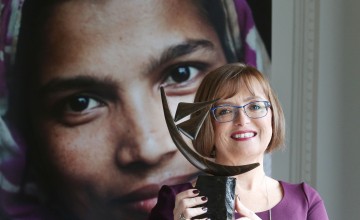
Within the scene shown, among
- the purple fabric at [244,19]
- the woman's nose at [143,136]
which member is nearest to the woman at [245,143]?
the woman's nose at [143,136]

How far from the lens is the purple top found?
1049 mm

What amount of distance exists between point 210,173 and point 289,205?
20cm

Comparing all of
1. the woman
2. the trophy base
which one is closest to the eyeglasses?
the woman

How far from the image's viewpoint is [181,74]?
5.82ft

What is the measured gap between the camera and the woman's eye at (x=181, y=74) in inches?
69.2

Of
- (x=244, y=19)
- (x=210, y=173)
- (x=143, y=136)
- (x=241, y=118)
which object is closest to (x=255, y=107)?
(x=241, y=118)

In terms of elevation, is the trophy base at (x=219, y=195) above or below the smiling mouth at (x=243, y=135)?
below

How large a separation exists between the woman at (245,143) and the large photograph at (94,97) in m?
0.65

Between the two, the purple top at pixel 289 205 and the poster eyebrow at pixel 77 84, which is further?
the poster eyebrow at pixel 77 84

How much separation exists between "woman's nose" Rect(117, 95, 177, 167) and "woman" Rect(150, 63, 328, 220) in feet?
2.12

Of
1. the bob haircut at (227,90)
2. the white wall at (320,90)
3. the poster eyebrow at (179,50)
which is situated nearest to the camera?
the bob haircut at (227,90)

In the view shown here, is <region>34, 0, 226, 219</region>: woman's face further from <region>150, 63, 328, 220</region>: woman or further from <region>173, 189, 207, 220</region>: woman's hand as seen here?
<region>173, 189, 207, 220</region>: woman's hand

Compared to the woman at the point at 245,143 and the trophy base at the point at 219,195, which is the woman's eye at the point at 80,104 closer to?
the woman at the point at 245,143

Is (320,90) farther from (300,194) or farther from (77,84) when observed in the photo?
(300,194)
